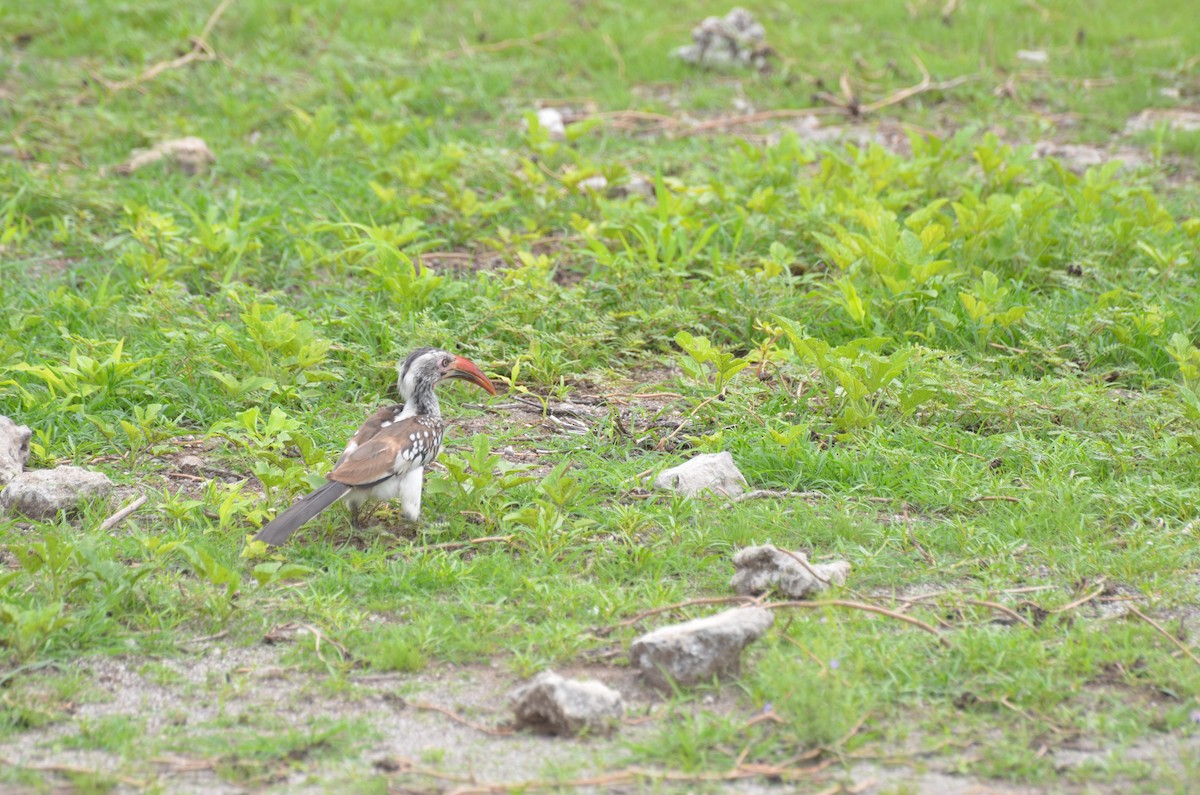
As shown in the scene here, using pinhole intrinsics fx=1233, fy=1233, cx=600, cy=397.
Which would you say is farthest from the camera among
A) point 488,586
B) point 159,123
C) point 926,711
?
point 159,123

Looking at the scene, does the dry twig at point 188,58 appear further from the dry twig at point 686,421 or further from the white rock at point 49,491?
the dry twig at point 686,421

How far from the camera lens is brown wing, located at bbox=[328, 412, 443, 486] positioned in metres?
4.74

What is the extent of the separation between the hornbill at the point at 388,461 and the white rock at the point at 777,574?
1.36 meters

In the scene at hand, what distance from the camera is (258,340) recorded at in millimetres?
5969

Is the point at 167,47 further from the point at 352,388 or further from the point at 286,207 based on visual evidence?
the point at 352,388

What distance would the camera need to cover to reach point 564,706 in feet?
11.8

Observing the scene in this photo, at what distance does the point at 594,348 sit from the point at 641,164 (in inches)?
115

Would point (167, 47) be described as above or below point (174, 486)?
above

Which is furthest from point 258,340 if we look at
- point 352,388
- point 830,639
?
point 830,639

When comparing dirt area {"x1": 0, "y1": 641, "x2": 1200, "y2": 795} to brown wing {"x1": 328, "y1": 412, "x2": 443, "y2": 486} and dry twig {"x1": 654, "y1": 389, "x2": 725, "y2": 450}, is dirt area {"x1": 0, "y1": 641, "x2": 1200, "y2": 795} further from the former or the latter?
dry twig {"x1": 654, "y1": 389, "x2": 725, "y2": 450}

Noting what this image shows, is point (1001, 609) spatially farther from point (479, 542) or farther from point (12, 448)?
point (12, 448)

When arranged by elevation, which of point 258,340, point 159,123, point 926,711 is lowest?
point 926,711

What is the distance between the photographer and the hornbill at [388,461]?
183 inches

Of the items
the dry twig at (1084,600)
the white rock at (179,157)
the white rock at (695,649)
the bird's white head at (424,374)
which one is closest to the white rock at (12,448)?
the bird's white head at (424,374)
